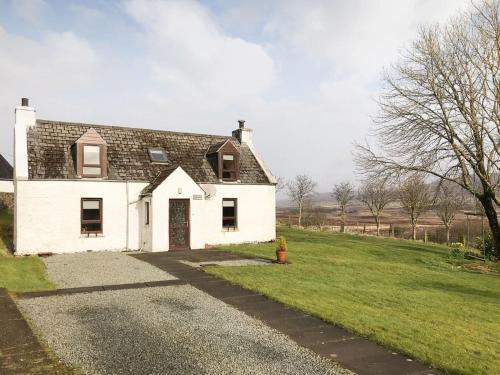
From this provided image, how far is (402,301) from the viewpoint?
1030 cm

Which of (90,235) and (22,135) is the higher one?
(22,135)

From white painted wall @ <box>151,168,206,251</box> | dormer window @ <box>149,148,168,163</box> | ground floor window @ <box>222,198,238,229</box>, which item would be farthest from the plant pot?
dormer window @ <box>149,148,168,163</box>

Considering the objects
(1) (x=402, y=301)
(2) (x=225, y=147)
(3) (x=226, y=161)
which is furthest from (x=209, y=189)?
(1) (x=402, y=301)

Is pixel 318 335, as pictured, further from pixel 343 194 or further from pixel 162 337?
pixel 343 194

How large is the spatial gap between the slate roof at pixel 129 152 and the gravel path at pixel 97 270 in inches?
170

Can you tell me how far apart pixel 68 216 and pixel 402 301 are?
15.3 m

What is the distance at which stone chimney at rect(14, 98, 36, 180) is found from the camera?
1784 cm

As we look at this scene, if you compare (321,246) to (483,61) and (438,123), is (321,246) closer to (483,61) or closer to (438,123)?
(438,123)

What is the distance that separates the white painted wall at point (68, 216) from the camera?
17.9 m

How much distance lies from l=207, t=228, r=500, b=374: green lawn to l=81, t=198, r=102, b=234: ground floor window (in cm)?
828

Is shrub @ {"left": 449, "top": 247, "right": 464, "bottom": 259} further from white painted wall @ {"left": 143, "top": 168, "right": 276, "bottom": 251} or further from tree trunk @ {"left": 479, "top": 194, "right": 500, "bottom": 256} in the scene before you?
white painted wall @ {"left": 143, "top": 168, "right": 276, "bottom": 251}

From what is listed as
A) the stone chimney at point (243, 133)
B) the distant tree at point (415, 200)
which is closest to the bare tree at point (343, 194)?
the distant tree at point (415, 200)

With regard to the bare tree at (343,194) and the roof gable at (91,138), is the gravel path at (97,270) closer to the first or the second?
the roof gable at (91,138)

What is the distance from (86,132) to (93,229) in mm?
4840
